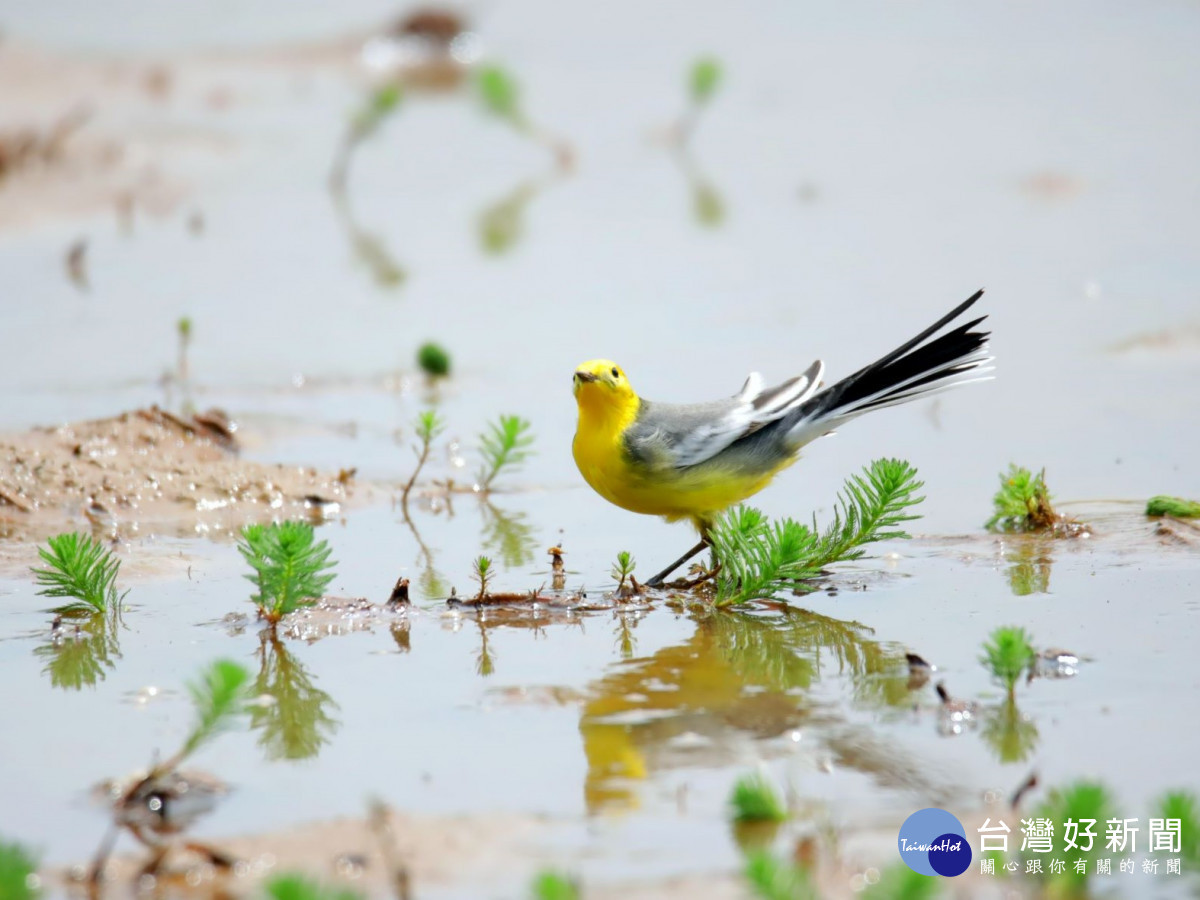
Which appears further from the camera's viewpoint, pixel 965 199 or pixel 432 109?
pixel 432 109

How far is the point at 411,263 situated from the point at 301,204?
2.09 meters

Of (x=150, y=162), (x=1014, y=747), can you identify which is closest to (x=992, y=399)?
(x=1014, y=747)

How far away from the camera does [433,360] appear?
8.61 meters

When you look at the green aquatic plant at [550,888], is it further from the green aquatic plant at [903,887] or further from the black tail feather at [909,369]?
the black tail feather at [909,369]

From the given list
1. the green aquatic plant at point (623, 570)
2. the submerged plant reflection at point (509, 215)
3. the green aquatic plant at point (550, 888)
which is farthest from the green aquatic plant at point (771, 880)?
the submerged plant reflection at point (509, 215)

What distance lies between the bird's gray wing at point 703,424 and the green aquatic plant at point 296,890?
3021 millimetres

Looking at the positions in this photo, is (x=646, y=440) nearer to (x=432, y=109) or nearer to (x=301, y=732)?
(x=301, y=732)

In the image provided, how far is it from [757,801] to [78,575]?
8.86 ft

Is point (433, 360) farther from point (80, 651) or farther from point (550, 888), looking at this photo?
point (550, 888)

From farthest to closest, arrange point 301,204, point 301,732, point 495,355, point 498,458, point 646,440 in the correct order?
point 301,204
point 495,355
point 498,458
point 646,440
point 301,732

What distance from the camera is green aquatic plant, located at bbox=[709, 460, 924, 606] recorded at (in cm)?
532

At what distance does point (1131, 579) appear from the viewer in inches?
218

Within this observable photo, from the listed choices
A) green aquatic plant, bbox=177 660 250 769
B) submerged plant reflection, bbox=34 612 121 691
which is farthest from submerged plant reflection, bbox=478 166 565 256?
green aquatic plant, bbox=177 660 250 769

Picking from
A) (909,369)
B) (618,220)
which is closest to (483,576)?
(909,369)
